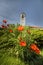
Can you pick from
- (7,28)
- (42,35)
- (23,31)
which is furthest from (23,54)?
(42,35)

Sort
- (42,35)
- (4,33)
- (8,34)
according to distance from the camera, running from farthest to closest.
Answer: (42,35) → (4,33) → (8,34)

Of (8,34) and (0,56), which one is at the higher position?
(8,34)

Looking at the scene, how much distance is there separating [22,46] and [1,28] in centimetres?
280

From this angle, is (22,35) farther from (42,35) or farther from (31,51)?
(42,35)

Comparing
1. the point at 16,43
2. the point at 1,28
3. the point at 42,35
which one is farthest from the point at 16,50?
the point at 42,35

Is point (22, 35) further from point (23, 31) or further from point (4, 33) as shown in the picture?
point (4, 33)

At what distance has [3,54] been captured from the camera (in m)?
9.90

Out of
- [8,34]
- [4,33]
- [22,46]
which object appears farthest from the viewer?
[4,33]

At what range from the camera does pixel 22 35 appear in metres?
9.97

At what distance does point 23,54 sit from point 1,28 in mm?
2820

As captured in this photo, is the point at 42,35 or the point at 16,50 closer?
the point at 16,50

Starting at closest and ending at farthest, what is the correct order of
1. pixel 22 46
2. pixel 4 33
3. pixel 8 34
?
pixel 22 46 → pixel 8 34 → pixel 4 33

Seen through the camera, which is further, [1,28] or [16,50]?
[1,28]

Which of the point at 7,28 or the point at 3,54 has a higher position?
the point at 7,28
